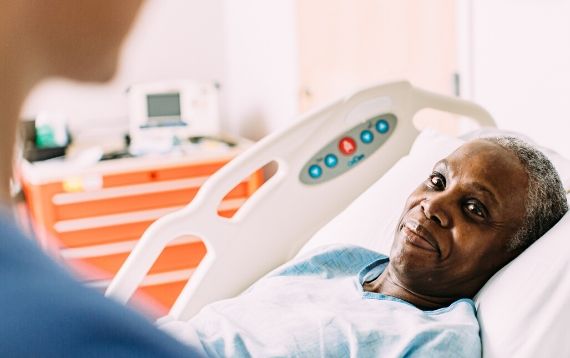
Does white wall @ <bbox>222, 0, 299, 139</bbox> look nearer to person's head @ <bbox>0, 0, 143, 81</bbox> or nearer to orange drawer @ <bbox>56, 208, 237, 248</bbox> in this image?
orange drawer @ <bbox>56, 208, 237, 248</bbox>

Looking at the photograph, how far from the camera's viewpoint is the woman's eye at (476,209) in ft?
4.10

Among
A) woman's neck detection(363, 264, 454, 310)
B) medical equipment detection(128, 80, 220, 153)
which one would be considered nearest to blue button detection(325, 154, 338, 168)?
woman's neck detection(363, 264, 454, 310)

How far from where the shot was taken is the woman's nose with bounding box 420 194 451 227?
1.27m

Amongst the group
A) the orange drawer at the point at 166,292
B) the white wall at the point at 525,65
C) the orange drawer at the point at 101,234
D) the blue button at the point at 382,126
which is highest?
the white wall at the point at 525,65

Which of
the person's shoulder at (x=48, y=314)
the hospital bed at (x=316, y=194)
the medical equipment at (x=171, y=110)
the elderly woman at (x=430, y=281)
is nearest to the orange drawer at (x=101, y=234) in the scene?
the medical equipment at (x=171, y=110)

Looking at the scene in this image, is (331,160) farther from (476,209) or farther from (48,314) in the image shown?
(48,314)

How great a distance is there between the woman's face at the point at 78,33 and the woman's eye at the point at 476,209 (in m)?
1.06

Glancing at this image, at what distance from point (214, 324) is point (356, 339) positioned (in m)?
0.26

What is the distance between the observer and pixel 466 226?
125 centimetres

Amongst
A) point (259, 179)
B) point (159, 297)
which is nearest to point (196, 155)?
point (259, 179)

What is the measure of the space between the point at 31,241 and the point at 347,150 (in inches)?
60.7

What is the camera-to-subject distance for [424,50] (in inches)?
98.1

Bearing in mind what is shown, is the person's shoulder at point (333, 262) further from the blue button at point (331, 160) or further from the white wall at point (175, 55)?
the white wall at point (175, 55)

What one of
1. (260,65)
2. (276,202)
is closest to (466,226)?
(276,202)
